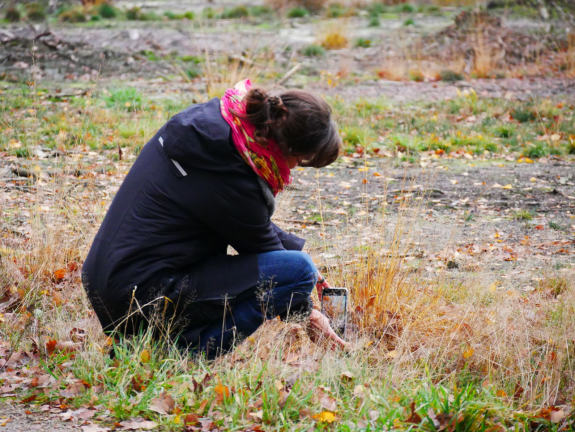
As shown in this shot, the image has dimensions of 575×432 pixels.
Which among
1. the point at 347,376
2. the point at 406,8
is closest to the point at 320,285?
the point at 347,376

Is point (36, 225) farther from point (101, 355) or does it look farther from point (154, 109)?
point (154, 109)

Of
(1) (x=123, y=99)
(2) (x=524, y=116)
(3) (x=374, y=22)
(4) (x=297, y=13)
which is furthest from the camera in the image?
(4) (x=297, y=13)

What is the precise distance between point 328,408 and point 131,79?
30.5ft

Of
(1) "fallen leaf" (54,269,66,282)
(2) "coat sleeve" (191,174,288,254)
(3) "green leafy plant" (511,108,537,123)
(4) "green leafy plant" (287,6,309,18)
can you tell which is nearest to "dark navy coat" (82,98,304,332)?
(2) "coat sleeve" (191,174,288,254)

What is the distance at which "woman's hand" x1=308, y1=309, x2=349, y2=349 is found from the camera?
2.79 m

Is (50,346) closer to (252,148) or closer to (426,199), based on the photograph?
(252,148)

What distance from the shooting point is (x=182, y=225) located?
2.46 metres

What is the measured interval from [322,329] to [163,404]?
0.90 metres

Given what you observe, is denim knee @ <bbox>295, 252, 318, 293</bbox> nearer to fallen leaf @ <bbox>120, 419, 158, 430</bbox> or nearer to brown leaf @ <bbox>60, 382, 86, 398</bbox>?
fallen leaf @ <bbox>120, 419, 158, 430</bbox>

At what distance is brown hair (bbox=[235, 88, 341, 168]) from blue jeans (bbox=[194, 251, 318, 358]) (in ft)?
1.74

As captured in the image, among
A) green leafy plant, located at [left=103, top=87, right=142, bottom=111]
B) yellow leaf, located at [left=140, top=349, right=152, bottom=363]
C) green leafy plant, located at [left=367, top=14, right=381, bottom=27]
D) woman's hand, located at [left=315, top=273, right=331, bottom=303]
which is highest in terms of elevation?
green leafy plant, located at [left=367, top=14, right=381, bottom=27]

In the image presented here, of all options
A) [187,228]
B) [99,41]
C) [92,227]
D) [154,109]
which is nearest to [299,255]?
[187,228]

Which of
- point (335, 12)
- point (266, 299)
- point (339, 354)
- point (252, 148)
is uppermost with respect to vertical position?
point (335, 12)

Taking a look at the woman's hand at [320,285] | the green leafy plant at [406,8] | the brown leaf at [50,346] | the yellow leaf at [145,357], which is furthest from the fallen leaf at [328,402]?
the green leafy plant at [406,8]
